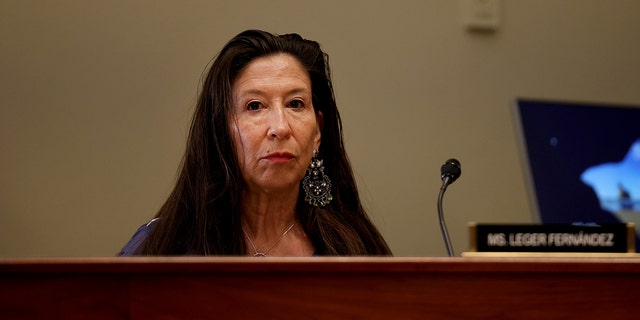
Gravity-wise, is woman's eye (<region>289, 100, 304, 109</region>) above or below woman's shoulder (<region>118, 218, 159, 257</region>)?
above

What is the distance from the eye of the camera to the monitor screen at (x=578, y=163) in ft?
11.4

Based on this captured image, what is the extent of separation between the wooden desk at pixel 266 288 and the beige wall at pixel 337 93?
2192 millimetres

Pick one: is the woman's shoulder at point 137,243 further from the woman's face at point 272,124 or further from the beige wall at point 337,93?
the beige wall at point 337,93

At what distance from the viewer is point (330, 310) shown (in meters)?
1.24

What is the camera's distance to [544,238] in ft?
4.61

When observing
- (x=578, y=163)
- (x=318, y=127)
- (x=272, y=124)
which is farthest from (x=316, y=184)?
(x=578, y=163)

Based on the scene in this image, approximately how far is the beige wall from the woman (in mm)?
1185

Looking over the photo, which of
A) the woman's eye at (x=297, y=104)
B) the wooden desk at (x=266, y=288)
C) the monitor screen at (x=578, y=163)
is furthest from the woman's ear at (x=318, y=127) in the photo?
the monitor screen at (x=578, y=163)

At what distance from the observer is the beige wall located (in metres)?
3.36

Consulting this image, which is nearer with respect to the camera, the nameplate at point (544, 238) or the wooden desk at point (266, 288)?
the wooden desk at point (266, 288)

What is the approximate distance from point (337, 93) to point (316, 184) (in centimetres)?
139

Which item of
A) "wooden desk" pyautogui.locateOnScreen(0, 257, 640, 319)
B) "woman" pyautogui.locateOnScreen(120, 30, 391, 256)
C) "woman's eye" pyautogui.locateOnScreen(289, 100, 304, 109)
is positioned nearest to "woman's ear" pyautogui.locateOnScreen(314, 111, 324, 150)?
"woman" pyautogui.locateOnScreen(120, 30, 391, 256)

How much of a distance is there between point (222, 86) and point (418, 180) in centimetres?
A: 168

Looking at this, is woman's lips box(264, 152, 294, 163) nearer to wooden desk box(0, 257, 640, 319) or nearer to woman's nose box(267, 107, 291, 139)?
woman's nose box(267, 107, 291, 139)
